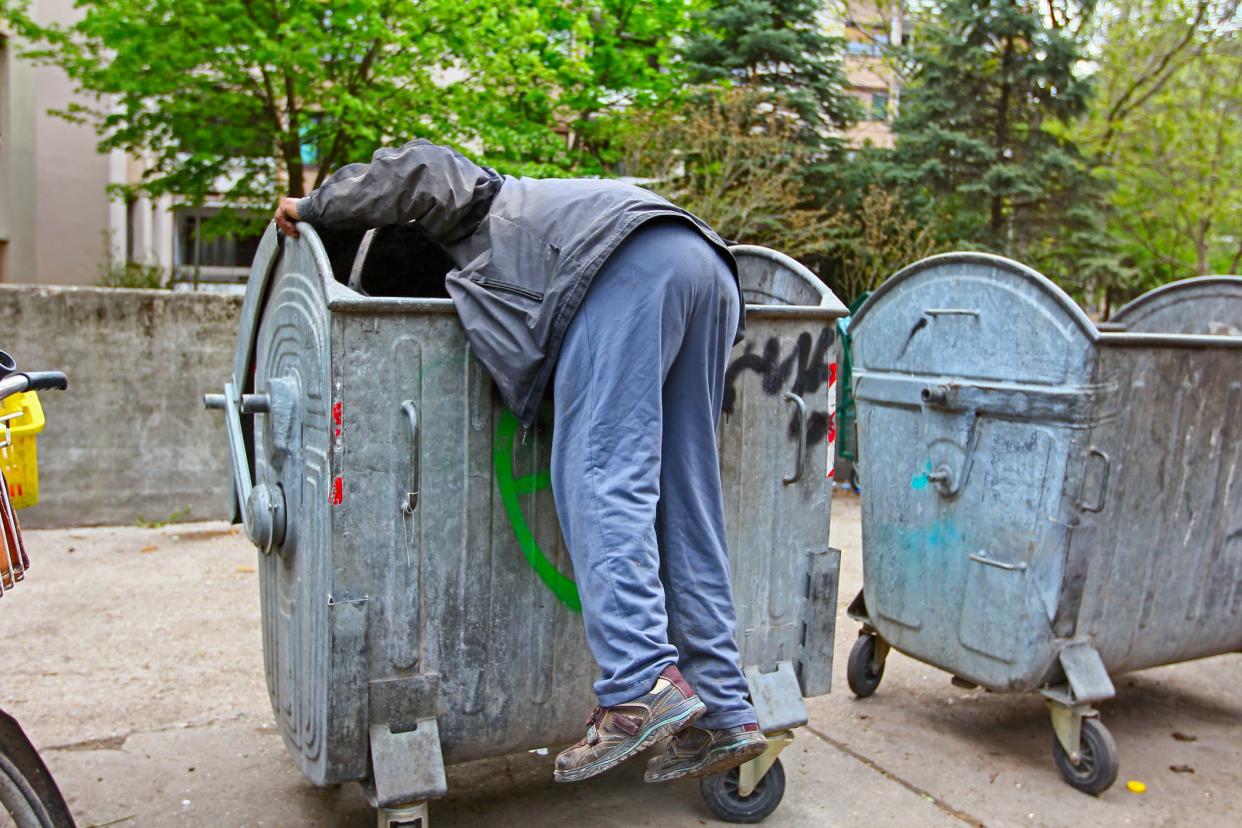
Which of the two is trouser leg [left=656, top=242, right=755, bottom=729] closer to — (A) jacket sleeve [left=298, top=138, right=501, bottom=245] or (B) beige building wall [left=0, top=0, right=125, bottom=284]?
(A) jacket sleeve [left=298, top=138, right=501, bottom=245]

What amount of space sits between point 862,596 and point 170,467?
14.8ft

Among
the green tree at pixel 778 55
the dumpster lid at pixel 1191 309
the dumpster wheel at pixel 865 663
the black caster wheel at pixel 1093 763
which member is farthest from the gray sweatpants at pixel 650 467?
the green tree at pixel 778 55

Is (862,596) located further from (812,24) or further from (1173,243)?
(1173,243)

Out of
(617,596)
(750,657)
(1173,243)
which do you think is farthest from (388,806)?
(1173,243)

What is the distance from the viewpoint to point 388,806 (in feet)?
8.89

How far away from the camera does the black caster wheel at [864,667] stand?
14.9 ft

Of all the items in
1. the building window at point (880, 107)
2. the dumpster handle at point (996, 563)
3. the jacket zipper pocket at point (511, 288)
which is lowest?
the dumpster handle at point (996, 563)

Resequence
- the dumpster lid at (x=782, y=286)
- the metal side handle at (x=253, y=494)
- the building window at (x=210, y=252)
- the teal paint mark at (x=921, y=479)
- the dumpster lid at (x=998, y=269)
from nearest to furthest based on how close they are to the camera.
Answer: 1. the metal side handle at (x=253, y=494)
2. the dumpster lid at (x=782, y=286)
3. the dumpster lid at (x=998, y=269)
4. the teal paint mark at (x=921, y=479)
5. the building window at (x=210, y=252)

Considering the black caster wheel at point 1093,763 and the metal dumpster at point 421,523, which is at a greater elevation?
the metal dumpster at point 421,523

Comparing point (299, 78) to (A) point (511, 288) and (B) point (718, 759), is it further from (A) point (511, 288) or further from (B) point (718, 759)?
(B) point (718, 759)

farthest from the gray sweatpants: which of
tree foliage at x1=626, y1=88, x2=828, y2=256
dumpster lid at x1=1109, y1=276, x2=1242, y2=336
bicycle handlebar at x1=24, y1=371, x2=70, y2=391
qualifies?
tree foliage at x1=626, y1=88, x2=828, y2=256

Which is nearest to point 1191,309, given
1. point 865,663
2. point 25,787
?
point 865,663

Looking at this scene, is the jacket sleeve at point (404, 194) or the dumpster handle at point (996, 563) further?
the dumpster handle at point (996, 563)

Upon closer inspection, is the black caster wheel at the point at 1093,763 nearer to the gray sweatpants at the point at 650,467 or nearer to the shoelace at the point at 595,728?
the gray sweatpants at the point at 650,467
